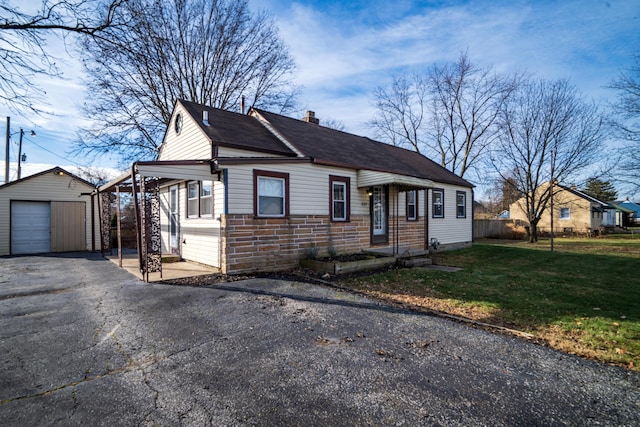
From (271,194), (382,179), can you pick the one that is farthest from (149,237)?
(382,179)

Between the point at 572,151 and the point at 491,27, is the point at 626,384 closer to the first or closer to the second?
the point at 491,27

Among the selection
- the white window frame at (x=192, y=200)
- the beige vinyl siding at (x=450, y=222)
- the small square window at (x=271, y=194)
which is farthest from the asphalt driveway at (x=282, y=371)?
the beige vinyl siding at (x=450, y=222)

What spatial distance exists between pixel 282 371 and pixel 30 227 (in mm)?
17056

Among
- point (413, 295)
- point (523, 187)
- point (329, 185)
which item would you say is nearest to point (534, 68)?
point (523, 187)

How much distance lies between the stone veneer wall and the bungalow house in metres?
0.03

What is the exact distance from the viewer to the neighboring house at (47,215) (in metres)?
13.7

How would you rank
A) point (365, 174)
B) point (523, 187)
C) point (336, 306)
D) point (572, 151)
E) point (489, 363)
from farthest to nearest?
point (523, 187) < point (572, 151) < point (365, 174) < point (336, 306) < point (489, 363)

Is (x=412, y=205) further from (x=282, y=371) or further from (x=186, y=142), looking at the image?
(x=282, y=371)

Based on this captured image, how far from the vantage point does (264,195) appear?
343 inches

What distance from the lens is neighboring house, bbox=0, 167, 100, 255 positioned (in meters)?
13.7

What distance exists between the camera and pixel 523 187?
Result: 21219 millimetres

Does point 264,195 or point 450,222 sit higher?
point 264,195

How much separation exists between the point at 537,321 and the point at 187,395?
5231 mm

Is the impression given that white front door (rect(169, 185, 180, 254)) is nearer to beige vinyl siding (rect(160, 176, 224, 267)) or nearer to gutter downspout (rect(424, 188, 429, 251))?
beige vinyl siding (rect(160, 176, 224, 267))
